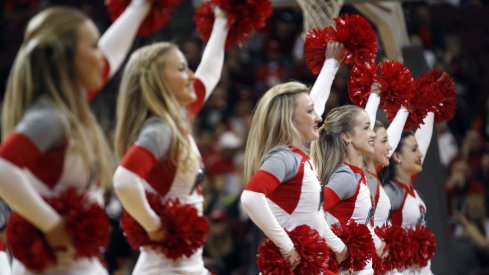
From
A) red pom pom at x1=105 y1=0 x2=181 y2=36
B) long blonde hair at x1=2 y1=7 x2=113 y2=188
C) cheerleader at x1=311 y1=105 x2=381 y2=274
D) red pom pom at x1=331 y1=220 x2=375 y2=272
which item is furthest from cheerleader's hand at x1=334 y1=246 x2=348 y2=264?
long blonde hair at x1=2 y1=7 x2=113 y2=188

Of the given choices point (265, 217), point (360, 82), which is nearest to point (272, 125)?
point (265, 217)

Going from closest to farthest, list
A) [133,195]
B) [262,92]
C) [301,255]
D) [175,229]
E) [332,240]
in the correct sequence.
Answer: [133,195], [175,229], [301,255], [332,240], [262,92]

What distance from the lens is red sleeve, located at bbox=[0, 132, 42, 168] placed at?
3.45m

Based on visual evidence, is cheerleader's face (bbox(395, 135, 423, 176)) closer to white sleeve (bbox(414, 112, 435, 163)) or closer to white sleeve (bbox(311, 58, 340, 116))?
white sleeve (bbox(414, 112, 435, 163))

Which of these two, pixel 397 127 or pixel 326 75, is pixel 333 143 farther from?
pixel 397 127

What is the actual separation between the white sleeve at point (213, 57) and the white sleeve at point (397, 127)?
1899 mm

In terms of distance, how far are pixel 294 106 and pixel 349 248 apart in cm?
80

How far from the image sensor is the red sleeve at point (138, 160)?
12.4 ft

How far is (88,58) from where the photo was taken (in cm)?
360

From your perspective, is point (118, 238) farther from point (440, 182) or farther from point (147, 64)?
point (147, 64)

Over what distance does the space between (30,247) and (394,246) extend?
8.66 feet

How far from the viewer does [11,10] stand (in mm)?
11938

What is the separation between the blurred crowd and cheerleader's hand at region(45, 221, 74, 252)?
4.47 meters

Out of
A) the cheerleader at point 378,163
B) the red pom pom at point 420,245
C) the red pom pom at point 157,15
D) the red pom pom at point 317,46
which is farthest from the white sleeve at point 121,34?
the red pom pom at point 420,245
